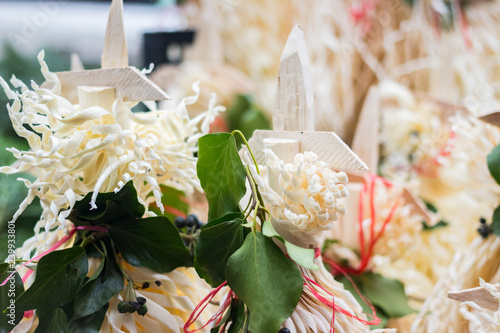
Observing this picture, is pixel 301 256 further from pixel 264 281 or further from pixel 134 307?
pixel 134 307

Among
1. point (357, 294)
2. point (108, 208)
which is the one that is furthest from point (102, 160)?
point (357, 294)

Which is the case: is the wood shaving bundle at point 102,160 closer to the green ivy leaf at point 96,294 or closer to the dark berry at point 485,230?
the green ivy leaf at point 96,294

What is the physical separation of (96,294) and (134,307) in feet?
0.11

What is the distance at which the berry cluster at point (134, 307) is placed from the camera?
1.26 ft

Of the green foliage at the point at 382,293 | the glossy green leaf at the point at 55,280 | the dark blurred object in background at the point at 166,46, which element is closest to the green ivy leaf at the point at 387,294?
the green foliage at the point at 382,293

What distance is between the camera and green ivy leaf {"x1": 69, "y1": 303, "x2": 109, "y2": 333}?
0.38 metres

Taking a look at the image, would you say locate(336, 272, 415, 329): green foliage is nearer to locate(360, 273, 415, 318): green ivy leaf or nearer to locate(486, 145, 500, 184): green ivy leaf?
locate(360, 273, 415, 318): green ivy leaf

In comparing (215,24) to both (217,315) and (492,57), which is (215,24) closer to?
(492,57)

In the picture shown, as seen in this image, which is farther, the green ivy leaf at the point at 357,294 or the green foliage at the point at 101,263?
the green ivy leaf at the point at 357,294

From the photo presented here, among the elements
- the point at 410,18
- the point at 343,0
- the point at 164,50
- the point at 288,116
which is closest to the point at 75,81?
the point at 288,116

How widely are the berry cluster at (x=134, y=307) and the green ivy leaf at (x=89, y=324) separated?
2cm

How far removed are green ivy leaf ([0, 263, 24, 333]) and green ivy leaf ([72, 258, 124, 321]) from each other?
5cm

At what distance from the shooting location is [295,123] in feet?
1.37

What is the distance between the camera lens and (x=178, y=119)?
448 mm
